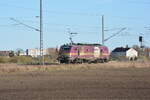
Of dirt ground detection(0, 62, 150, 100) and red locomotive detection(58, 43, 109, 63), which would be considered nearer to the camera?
dirt ground detection(0, 62, 150, 100)

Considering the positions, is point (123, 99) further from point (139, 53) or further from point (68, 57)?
point (139, 53)

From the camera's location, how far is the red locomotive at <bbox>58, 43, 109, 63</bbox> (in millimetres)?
72812

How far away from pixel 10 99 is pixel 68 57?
5412cm

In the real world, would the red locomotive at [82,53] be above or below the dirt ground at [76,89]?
above

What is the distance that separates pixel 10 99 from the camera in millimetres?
18344

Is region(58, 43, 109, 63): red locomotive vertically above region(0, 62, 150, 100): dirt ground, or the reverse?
region(58, 43, 109, 63): red locomotive

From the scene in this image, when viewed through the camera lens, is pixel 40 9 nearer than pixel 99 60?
Yes

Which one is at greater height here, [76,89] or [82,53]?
[82,53]

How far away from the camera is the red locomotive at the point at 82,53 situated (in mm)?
72812

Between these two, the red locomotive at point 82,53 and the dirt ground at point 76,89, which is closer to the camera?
the dirt ground at point 76,89

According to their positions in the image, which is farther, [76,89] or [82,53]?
[82,53]

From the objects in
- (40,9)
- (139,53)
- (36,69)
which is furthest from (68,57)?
(139,53)

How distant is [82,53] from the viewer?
75062mm

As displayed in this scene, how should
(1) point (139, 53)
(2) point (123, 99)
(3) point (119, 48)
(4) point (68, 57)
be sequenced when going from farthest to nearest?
1. (3) point (119, 48)
2. (1) point (139, 53)
3. (4) point (68, 57)
4. (2) point (123, 99)
